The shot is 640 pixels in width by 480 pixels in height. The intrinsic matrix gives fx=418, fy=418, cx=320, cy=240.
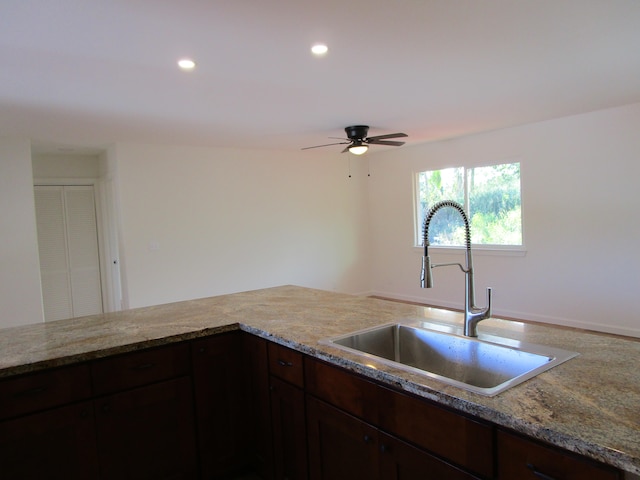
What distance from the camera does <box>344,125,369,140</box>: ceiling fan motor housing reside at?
189 inches

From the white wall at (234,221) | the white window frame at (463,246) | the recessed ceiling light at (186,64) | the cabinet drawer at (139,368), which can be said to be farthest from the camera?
the white window frame at (463,246)

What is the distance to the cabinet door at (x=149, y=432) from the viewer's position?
1.87m

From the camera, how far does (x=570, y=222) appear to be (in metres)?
4.98

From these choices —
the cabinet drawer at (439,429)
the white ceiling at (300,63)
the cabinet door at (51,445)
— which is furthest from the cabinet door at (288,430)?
the white ceiling at (300,63)

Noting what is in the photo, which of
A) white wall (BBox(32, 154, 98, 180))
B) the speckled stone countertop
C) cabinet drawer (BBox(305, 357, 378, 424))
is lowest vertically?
cabinet drawer (BBox(305, 357, 378, 424))

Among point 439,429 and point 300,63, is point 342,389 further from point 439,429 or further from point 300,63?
point 300,63

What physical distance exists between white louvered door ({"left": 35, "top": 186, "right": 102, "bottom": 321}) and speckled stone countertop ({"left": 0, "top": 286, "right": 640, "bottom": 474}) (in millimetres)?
3935

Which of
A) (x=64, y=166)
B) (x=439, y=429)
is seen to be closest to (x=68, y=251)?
(x=64, y=166)

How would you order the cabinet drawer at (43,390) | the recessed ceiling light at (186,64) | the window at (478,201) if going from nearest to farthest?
1. the cabinet drawer at (43,390)
2. the recessed ceiling light at (186,64)
3. the window at (478,201)

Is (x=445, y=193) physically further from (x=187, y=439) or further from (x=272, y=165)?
(x=187, y=439)

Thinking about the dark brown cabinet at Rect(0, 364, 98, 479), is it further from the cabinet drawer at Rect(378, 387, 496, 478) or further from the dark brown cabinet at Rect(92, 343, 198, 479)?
the cabinet drawer at Rect(378, 387, 496, 478)

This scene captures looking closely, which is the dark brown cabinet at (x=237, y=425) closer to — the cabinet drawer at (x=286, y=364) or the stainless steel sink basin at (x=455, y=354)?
the cabinet drawer at (x=286, y=364)

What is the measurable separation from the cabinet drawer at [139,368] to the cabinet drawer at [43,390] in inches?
2.2

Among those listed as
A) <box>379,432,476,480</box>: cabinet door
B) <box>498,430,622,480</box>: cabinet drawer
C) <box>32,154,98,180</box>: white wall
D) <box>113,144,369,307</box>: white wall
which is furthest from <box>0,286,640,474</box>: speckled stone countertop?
<box>32,154,98,180</box>: white wall
